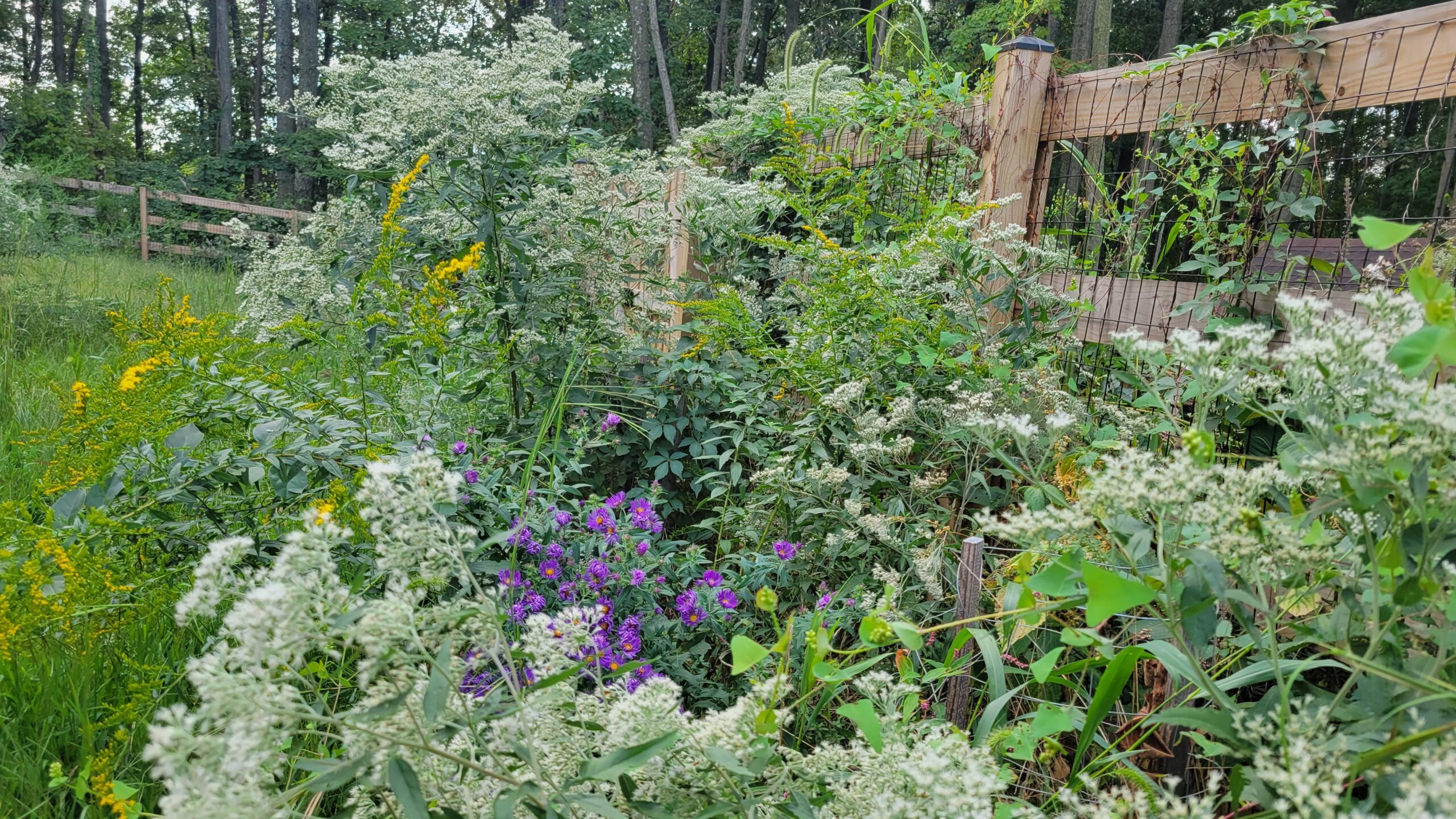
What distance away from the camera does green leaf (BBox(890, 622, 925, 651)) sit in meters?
0.90

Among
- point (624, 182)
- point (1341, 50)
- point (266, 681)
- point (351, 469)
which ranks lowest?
point (351, 469)

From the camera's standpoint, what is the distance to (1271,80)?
2234 millimetres

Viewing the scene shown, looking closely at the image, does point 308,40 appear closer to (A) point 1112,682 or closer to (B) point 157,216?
(B) point 157,216

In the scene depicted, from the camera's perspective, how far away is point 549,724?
3.32 ft

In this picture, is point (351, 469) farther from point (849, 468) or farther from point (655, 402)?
point (849, 468)

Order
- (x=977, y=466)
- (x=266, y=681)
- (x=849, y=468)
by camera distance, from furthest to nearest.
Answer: (x=849, y=468), (x=977, y=466), (x=266, y=681)

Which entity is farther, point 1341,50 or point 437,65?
point 437,65

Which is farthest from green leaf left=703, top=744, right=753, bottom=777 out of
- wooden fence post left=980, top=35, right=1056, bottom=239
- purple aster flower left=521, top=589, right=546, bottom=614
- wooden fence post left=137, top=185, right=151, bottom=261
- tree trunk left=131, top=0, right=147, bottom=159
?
tree trunk left=131, top=0, right=147, bottom=159

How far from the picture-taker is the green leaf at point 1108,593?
0.71m

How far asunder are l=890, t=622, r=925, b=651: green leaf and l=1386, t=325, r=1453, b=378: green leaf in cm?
50

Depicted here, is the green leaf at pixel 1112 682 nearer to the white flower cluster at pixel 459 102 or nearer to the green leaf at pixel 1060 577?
the green leaf at pixel 1060 577

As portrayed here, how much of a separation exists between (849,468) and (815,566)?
13.4 inches

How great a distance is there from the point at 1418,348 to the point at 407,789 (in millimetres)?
924

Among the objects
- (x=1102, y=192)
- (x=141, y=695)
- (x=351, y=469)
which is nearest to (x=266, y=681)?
(x=141, y=695)
